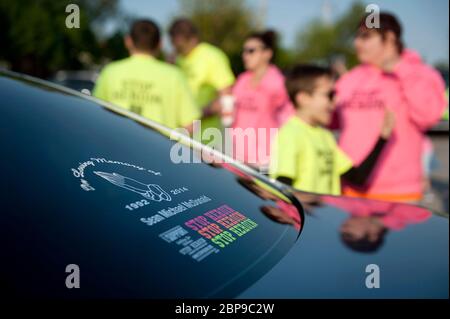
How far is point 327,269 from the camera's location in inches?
46.1

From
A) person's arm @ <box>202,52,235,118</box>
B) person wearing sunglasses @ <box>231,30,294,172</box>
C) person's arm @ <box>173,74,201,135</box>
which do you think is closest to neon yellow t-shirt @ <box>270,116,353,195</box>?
person's arm @ <box>173,74,201,135</box>

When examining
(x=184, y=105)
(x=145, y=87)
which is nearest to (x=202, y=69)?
(x=184, y=105)

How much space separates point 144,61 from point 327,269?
8.27ft

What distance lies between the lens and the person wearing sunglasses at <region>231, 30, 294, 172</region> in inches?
170

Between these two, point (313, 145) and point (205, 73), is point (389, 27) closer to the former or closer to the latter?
point (313, 145)

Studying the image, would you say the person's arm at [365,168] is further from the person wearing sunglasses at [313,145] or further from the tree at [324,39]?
the tree at [324,39]

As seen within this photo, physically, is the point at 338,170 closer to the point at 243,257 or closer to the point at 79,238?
the point at 243,257

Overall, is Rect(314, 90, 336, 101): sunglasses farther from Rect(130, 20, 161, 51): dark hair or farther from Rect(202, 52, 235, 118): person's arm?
Rect(202, 52, 235, 118): person's arm

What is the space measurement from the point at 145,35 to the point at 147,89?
471 millimetres

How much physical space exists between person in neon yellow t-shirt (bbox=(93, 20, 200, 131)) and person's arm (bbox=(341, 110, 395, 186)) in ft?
3.83

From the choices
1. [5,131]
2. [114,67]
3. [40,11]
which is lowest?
[5,131]

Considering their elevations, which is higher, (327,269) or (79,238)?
(79,238)

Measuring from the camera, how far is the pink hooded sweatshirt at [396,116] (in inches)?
123

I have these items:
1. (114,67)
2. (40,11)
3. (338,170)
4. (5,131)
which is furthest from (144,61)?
(40,11)
